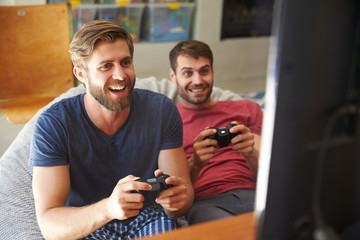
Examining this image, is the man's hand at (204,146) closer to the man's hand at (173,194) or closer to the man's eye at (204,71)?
the man's hand at (173,194)

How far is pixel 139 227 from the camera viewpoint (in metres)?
1.11

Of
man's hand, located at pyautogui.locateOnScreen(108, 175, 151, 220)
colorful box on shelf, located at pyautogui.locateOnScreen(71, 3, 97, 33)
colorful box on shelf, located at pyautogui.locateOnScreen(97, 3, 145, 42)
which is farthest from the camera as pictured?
colorful box on shelf, located at pyautogui.locateOnScreen(97, 3, 145, 42)

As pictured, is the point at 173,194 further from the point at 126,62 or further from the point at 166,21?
the point at 166,21

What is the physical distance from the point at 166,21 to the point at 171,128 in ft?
7.82

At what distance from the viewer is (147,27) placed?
339cm

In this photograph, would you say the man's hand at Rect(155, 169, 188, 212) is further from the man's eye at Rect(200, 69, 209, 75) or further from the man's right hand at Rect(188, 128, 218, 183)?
the man's eye at Rect(200, 69, 209, 75)

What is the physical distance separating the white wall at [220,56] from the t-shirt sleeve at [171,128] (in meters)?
2.20

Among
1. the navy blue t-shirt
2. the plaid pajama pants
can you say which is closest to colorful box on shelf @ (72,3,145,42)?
the navy blue t-shirt

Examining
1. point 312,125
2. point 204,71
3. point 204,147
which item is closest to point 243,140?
point 204,147

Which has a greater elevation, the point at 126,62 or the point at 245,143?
the point at 126,62

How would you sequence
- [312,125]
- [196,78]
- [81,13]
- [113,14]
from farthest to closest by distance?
[113,14], [81,13], [196,78], [312,125]

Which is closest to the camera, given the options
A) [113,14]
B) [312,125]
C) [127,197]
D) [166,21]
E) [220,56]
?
[312,125]

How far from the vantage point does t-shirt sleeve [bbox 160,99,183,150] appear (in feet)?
3.69

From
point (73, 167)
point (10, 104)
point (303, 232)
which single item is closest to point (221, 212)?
point (73, 167)
